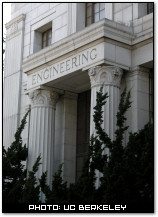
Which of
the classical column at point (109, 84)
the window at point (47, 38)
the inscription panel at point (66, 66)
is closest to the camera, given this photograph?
the classical column at point (109, 84)

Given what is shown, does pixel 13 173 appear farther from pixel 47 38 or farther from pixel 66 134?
pixel 47 38

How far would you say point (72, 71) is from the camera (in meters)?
20.1

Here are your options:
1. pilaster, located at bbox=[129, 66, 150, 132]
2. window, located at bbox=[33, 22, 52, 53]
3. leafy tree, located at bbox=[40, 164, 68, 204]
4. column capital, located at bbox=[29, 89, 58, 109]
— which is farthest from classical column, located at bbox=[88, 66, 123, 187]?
window, located at bbox=[33, 22, 52, 53]

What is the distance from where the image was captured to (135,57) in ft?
63.9

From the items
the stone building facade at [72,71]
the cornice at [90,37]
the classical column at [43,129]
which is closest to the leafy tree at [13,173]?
the classical column at [43,129]

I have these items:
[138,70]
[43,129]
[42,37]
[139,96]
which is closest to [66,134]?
[43,129]

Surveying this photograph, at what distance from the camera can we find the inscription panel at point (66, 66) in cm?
1911

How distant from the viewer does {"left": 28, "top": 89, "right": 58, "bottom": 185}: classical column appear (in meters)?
21.3

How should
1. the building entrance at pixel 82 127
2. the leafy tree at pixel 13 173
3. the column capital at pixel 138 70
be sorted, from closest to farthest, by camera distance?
the leafy tree at pixel 13 173, the column capital at pixel 138 70, the building entrance at pixel 82 127

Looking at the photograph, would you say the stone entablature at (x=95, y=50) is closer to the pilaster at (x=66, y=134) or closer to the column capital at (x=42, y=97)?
the column capital at (x=42, y=97)

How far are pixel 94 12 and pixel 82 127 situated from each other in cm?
563

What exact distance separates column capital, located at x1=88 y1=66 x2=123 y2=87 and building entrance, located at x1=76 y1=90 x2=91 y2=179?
453 centimetres

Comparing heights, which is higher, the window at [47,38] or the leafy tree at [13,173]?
the window at [47,38]

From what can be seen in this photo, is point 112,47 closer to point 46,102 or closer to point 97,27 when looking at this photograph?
point 97,27
